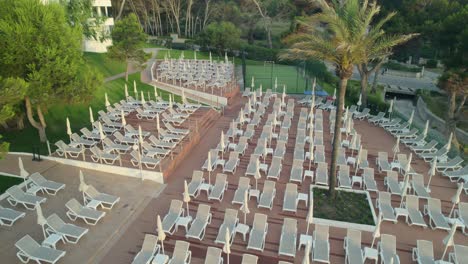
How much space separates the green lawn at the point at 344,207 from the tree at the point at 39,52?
10.6 meters

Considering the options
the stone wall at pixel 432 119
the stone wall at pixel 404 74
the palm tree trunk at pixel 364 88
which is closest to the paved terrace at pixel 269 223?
the palm tree trunk at pixel 364 88

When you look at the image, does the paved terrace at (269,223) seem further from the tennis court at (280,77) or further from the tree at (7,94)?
the tennis court at (280,77)

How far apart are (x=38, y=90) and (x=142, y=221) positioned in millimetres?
6792

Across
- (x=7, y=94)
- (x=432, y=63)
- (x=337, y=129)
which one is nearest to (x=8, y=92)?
(x=7, y=94)

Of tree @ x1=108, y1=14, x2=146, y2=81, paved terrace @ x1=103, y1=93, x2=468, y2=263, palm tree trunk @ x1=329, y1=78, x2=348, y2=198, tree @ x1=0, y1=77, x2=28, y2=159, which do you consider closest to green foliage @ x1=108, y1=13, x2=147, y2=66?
tree @ x1=108, y1=14, x2=146, y2=81

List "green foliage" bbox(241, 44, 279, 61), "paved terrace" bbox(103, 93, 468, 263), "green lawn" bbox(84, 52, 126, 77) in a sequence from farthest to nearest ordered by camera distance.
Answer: "green foliage" bbox(241, 44, 279, 61)
"green lawn" bbox(84, 52, 126, 77)
"paved terrace" bbox(103, 93, 468, 263)

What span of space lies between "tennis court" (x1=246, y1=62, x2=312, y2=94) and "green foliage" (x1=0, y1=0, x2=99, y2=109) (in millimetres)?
15499

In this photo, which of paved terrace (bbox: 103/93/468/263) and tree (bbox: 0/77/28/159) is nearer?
tree (bbox: 0/77/28/159)

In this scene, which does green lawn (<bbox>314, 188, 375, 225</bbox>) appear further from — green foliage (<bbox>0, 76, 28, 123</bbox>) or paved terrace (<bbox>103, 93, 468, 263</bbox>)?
green foliage (<bbox>0, 76, 28, 123</bbox>)

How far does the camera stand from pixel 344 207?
37.6ft

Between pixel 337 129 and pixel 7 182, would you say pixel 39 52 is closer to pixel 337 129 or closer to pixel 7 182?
pixel 7 182

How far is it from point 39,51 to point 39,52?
5cm

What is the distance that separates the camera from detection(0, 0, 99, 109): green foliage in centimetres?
1292

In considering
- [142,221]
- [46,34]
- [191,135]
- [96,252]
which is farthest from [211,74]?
[96,252]
